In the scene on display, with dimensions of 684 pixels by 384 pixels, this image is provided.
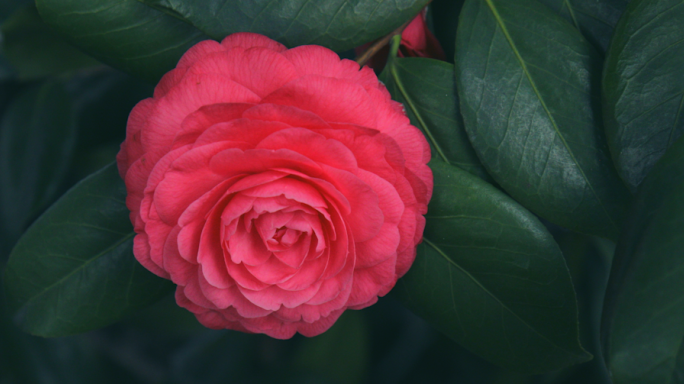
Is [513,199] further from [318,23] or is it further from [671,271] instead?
[318,23]

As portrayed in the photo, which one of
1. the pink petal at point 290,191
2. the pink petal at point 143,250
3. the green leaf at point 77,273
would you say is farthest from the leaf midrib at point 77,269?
the pink petal at point 290,191

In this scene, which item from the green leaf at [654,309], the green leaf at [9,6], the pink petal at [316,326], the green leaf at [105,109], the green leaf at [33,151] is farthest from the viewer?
the green leaf at [105,109]

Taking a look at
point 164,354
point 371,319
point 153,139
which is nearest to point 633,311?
point 153,139

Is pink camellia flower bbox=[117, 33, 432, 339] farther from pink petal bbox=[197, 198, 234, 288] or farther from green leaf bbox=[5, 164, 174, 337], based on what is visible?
green leaf bbox=[5, 164, 174, 337]

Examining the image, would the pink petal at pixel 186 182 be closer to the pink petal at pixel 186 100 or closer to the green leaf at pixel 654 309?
the pink petal at pixel 186 100

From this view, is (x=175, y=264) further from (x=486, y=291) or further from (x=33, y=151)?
(x=33, y=151)

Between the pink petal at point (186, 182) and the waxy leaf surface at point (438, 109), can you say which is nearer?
the pink petal at point (186, 182)

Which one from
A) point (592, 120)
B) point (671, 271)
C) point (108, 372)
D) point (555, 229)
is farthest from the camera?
point (108, 372)
